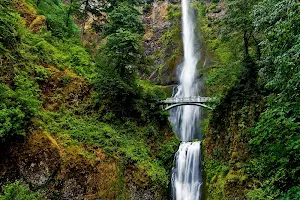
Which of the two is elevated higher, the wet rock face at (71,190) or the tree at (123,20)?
the tree at (123,20)

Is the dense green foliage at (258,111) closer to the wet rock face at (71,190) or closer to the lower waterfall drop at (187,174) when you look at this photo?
the lower waterfall drop at (187,174)

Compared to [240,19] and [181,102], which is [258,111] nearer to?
[240,19]

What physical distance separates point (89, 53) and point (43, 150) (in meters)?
10.8

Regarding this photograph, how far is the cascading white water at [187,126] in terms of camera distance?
17.6 meters

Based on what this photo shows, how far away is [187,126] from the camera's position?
2878 centimetres

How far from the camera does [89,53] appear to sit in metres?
22.3

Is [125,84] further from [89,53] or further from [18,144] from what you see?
[18,144]

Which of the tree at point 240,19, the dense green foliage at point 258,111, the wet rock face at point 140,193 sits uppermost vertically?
the tree at point 240,19

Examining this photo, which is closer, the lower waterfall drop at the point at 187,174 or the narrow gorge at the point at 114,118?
the narrow gorge at the point at 114,118

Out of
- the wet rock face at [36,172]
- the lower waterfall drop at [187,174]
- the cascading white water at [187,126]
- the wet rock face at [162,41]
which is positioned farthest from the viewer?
the wet rock face at [162,41]

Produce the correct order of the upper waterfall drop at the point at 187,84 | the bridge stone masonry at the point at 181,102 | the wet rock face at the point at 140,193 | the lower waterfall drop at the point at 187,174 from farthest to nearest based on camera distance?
the upper waterfall drop at the point at 187,84 < the bridge stone masonry at the point at 181,102 < the lower waterfall drop at the point at 187,174 < the wet rock face at the point at 140,193

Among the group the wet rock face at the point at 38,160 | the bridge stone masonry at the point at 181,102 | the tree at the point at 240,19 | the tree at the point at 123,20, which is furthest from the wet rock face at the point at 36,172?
the tree at the point at 240,19

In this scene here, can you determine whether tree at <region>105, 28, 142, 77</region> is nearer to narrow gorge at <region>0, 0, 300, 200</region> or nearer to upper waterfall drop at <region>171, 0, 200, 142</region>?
narrow gorge at <region>0, 0, 300, 200</region>

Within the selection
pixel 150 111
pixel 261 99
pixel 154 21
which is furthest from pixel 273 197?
pixel 154 21
